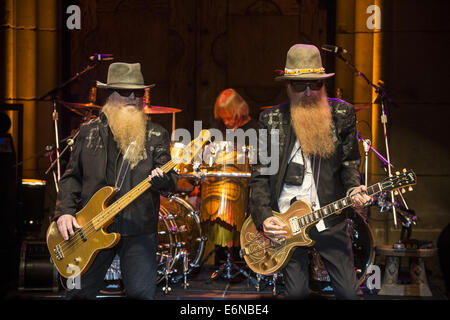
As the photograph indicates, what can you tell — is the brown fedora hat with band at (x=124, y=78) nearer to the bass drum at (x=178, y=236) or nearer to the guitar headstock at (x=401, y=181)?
the guitar headstock at (x=401, y=181)

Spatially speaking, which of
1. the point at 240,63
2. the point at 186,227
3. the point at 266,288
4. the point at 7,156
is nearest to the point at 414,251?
the point at 266,288

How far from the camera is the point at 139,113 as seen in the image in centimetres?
462

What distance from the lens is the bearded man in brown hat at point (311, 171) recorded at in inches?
156

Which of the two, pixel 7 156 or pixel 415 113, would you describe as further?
pixel 415 113

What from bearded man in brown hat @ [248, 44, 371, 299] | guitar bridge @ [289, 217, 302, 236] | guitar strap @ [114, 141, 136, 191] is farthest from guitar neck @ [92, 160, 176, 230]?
guitar bridge @ [289, 217, 302, 236]

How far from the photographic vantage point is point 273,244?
168 inches

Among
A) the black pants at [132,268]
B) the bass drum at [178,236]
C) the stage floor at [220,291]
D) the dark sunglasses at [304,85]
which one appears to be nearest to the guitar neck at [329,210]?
the dark sunglasses at [304,85]

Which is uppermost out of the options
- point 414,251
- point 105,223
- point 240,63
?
point 240,63

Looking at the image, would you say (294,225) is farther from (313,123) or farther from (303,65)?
(303,65)

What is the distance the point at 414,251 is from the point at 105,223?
374cm

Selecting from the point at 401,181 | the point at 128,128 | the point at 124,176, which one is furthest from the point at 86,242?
the point at 401,181

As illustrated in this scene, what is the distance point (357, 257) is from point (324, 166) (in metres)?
2.95

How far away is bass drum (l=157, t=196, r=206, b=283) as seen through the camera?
683 centimetres
